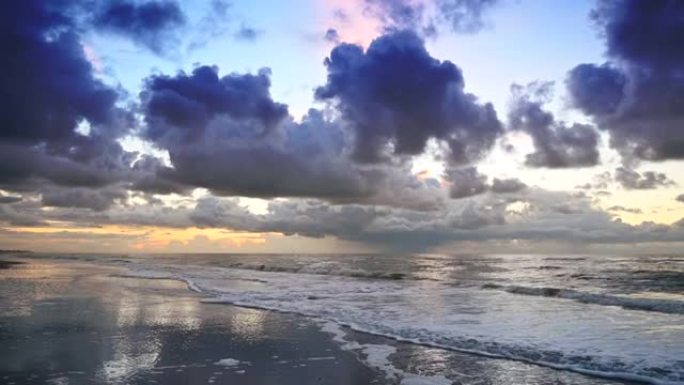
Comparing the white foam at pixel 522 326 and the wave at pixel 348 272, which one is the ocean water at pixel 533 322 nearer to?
the white foam at pixel 522 326

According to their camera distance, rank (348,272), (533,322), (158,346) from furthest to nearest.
→ 1. (348,272)
2. (533,322)
3. (158,346)

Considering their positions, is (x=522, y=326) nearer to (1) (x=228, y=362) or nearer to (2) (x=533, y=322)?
(2) (x=533, y=322)

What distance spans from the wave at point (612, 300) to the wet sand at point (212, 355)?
48.3ft

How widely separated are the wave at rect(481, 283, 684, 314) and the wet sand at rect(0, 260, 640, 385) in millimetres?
14720

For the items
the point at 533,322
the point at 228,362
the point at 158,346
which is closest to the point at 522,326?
the point at 533,322

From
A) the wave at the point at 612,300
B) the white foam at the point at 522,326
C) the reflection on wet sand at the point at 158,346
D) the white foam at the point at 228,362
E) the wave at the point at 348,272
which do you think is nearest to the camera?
the reflection on wet sand at the point at 158,346

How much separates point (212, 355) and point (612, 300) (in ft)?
70.8

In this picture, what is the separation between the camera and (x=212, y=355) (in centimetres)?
1152

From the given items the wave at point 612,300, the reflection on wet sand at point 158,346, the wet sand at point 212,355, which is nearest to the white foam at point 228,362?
the wet sand at point 212,355

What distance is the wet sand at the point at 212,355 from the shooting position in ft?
31.9

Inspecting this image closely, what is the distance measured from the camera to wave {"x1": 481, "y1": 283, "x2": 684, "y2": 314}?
22828 mm

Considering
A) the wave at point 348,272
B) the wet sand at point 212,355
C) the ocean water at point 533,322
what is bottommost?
the wave at point 348,272

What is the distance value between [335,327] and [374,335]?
5.49 ft

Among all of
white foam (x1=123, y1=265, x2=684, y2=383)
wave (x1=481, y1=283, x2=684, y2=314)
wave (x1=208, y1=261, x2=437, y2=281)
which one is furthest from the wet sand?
wave (x1=208, y1=261, x2=437, y2=281)
